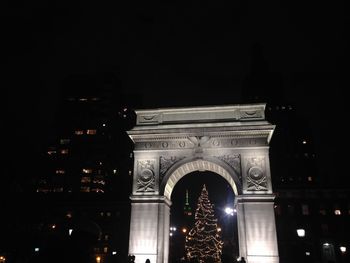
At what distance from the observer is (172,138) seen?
22.3 meters

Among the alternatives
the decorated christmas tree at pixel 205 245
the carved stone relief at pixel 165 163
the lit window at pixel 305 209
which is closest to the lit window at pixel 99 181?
the decorated christmas tree at pixel 205 245

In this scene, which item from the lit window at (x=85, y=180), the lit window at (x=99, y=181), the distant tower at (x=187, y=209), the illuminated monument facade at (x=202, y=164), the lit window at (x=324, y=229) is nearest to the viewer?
the illuminated monument facade at (x=202, y=164)

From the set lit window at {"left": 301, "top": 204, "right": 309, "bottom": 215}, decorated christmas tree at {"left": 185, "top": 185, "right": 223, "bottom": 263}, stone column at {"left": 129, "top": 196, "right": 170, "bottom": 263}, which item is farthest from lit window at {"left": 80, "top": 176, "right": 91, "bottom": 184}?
stone column at {"left": 129, "top": 196, "right": 170, "bottom": 263}

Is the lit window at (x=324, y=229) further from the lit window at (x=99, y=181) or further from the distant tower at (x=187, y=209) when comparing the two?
the lit window at (x=99, y=181)

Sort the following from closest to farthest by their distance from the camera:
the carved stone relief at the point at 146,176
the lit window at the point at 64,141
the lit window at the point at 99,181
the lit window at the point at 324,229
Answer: the carved stone relief at the point at 146,176
the lit window at the point at 324,229
the lit window at the point at 99,181
the lit window at the point at 64,141

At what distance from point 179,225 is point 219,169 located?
51.7 meters

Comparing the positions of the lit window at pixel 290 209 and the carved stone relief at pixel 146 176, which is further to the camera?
the lit window at pixel 290 209

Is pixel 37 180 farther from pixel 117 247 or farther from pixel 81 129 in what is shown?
pixel 117 247

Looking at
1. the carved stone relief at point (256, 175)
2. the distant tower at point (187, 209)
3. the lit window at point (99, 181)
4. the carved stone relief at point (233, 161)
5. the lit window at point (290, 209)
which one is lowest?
the carved stone relief at point (256, 175)

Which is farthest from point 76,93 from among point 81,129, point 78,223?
point 78,223

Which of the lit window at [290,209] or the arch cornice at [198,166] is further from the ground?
the lit window at [290,209]

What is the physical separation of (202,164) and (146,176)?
3824 mm

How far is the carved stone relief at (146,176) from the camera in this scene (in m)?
21.6

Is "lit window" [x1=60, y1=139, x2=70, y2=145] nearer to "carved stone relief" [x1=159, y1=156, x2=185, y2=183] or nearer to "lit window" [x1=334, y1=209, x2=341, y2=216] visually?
"lit window" [x1=334, y1=209, x2=341, y2=216]
